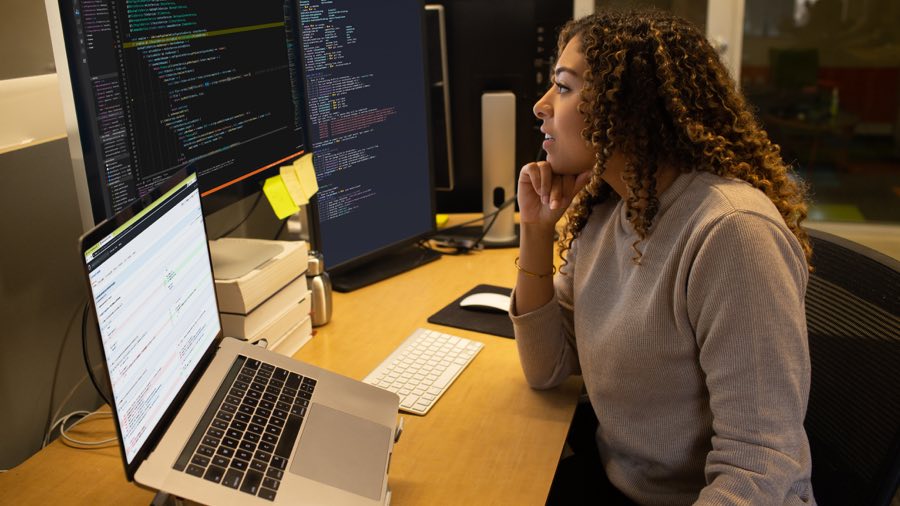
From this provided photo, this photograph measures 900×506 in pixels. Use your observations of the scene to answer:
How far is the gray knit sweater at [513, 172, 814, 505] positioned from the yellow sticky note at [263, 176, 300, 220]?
518 mm

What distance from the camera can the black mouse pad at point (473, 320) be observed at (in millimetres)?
1601

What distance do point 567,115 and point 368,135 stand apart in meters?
0.69

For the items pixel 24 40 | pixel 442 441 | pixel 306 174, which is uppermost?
pixel 24 40

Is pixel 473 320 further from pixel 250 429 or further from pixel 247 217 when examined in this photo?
pixel 250 429

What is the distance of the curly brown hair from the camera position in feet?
3.73

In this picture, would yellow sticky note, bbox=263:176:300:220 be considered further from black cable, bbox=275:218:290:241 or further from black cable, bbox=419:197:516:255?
black cable, bbox=419:197:516:255

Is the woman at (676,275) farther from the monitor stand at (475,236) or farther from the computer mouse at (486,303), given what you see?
the monitor stand at (475,236)

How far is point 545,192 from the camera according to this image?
1461 mm

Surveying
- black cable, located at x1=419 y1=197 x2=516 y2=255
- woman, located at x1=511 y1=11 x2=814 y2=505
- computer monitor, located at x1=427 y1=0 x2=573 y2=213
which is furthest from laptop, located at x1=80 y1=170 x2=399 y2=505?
computer monitor, located at x1=427 y1=0 x2=573 y2=213

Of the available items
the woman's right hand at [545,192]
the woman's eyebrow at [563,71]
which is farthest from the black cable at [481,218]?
the woman's eyebrow at [563,71]

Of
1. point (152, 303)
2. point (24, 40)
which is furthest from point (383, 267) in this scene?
point (152, 303)

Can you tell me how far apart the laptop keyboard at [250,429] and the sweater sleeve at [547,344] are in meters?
0.39

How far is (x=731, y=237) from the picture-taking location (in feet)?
3.43

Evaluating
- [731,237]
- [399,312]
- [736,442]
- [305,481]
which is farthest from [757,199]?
[399,312]
